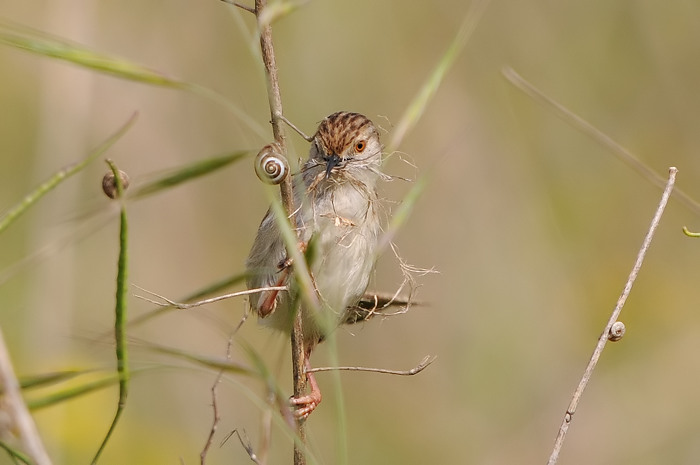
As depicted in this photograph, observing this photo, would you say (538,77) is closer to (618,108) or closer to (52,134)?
(618,108)

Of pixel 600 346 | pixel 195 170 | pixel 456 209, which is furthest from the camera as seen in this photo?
pixel 456 209

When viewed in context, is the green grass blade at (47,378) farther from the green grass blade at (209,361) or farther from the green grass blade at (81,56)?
the green grass blade at (81,56)

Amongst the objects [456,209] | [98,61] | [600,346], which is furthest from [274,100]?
[456,209]

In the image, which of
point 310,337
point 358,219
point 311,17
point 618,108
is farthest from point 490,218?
point 358,219

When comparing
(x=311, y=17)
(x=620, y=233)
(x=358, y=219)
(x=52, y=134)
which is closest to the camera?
(x=358, y=219)

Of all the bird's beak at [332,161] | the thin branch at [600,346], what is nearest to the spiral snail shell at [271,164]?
the thin branch at [600,346]

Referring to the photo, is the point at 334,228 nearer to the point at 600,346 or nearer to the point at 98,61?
the point at 600,346
